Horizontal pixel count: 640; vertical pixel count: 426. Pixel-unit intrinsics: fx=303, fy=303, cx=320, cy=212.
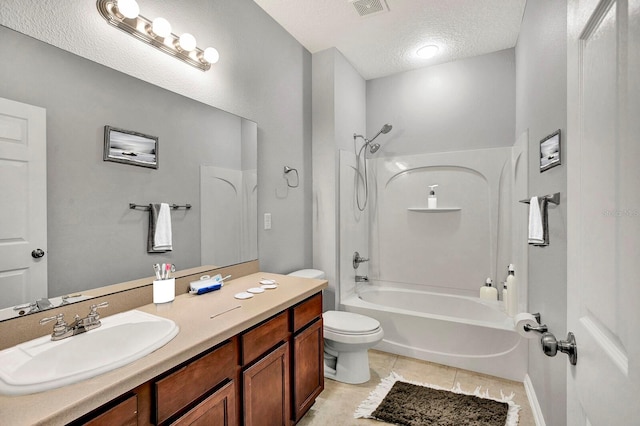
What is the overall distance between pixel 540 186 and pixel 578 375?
143 centimetres

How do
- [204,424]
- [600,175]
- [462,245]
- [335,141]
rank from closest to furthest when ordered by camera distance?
1. [600,175]
2. [204,424]
3. [335,141]
4. [462,245]

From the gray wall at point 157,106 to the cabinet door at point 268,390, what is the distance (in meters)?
0.73

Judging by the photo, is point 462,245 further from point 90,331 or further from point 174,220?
point 90,331

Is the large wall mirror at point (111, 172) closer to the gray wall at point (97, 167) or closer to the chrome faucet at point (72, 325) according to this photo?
the gray wall at point (97, 167)

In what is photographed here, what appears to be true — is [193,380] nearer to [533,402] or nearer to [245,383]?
[245,383]

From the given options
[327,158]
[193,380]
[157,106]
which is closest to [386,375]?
[193,380]

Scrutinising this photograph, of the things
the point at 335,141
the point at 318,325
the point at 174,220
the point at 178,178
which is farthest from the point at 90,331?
the point at 335,141

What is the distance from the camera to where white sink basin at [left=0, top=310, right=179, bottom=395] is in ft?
2.66

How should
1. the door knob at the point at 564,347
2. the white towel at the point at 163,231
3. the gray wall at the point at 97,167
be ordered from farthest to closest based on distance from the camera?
the white towel at the point at 163,231
the gray wall at the point at 97,167
the door knob at the point at 564,347

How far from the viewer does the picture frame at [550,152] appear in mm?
1487

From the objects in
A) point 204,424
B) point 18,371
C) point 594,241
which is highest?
point 594,241

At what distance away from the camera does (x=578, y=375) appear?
742 mm

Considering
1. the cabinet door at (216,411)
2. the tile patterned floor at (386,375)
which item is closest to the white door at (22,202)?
the cabinet door at (216,411)

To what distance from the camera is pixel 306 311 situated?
1834mm
